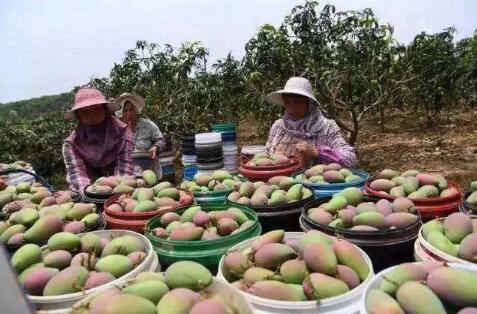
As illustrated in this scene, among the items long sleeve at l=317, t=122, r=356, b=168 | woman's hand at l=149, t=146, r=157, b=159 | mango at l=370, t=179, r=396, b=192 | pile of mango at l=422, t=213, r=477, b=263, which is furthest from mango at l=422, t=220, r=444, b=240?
woman's hand at l=149, t=146, r=157, b=159

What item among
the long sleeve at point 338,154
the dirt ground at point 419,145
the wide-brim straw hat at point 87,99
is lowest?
the dirt ground at point 419,145

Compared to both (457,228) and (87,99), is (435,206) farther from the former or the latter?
(87,99)

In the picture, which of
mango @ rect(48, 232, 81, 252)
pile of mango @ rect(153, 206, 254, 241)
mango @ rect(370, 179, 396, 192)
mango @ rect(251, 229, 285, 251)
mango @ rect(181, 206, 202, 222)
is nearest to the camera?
mango @ rect(251, 229, 285, 251)

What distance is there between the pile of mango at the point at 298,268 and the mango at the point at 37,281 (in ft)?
2.20

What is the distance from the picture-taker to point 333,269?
1474mm

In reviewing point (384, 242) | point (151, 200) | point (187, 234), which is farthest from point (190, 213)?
point (384, 242)

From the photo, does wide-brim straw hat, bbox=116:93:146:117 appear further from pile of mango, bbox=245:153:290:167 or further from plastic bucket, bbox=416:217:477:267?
plastic bucket, bbox=416:217:477:267

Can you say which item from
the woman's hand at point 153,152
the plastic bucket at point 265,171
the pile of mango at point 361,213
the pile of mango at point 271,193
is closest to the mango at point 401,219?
the pile of mango at point 361,213

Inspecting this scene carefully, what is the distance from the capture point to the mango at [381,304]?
1213 mm

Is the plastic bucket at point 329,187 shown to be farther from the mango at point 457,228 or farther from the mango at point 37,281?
the mango at point 37,281

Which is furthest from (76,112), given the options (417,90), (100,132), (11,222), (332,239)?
(417,90)

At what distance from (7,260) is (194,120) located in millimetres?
8928

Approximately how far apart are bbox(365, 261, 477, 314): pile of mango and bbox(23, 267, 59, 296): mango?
1156 mm

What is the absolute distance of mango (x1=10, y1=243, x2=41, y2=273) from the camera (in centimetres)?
173
